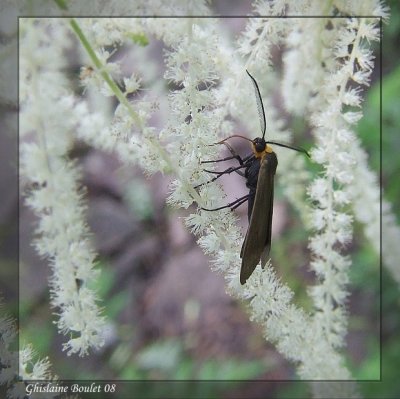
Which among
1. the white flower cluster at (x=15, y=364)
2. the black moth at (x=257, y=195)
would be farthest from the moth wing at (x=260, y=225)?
the white flower cluster at (x=15, y=364)

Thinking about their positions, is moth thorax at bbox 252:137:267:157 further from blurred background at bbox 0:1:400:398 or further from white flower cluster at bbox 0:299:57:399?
white flower cluster at bbox 0:299:57:399

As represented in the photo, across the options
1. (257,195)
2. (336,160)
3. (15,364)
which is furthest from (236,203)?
(15,364)

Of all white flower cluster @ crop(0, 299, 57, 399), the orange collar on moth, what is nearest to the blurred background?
white flower cluster @ crop(0, 299, 57, 399)

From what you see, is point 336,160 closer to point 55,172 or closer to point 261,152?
point 261,152

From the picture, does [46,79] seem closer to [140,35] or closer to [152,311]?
[140,35]

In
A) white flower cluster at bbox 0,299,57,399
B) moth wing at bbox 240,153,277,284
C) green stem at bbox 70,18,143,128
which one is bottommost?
white flower cluster at bbox 0,299,57,399
